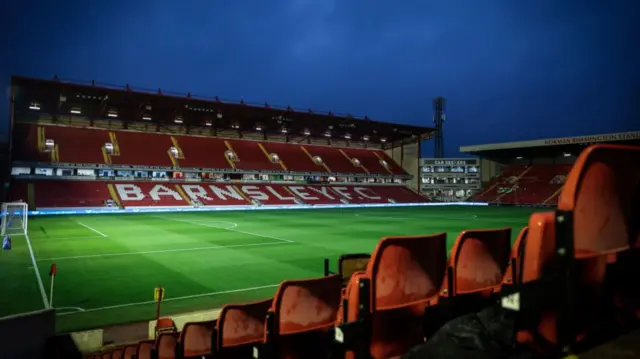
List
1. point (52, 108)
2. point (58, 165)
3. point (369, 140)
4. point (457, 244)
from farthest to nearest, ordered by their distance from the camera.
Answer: point (369, 140) → point (52, 108) → point (58, 165) → point (457, 244)

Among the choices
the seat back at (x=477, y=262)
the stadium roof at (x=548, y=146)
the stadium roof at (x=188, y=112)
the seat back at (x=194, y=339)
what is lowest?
the seat back at (x=194, y=339)

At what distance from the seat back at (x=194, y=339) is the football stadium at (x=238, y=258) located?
2cm

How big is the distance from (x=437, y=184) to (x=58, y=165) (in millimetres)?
49743

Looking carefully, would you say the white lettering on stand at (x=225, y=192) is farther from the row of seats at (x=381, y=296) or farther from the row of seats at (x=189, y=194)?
the row of seats at (x=381, y=296)

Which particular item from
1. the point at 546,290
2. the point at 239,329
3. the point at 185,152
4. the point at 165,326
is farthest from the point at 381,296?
the point at 185,152

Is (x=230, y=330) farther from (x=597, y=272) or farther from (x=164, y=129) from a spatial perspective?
(x=164, y=129)

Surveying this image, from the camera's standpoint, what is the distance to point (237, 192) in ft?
148

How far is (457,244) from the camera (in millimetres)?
2990

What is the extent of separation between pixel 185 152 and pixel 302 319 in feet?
154

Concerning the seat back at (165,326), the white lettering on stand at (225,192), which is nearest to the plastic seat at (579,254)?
the seat back at (165,326)

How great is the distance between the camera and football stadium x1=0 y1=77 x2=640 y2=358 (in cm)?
199

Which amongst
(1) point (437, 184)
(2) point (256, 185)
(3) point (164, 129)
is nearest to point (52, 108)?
(3) point (164, 129)

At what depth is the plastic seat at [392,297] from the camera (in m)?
2.31

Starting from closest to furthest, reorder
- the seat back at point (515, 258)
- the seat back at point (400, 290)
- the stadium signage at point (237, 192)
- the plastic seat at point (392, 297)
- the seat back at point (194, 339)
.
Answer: the plastic seat at point (392, 297), the seat back at point (400, 290), the seat back at point (515, 258), the seat back at point (194, 339), the stadium signage at point (237, 192)
